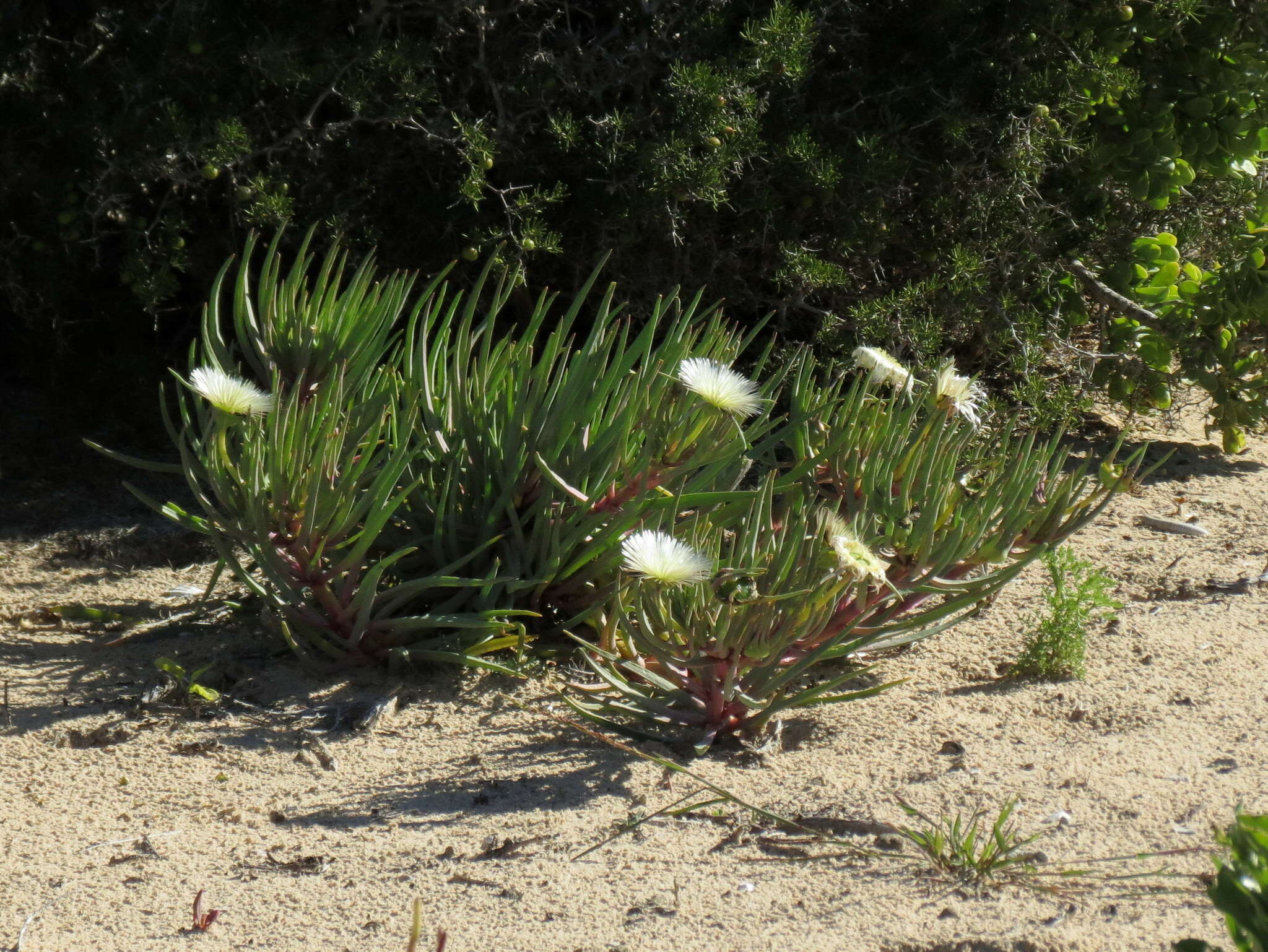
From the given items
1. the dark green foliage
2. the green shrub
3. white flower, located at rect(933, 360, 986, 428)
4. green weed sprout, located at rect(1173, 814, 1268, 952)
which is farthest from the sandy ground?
the dark green foliage

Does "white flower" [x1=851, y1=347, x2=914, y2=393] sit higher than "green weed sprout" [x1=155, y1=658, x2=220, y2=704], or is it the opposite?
"white flower" [x1=851, y1=347, x2=914, y2=393]

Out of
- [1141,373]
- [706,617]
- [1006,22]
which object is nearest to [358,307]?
[706,617]

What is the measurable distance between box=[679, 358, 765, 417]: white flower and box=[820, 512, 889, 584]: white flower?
0.92ft

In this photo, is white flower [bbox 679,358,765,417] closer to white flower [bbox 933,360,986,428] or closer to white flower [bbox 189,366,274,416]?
white flower [bbox 933,360,986,428]

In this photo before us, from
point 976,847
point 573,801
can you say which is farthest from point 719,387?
point 976,847

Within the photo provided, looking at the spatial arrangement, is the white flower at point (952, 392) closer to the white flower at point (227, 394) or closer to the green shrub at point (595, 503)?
the green shrub at point (595, 503)

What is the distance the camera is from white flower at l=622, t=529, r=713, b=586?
208 cm

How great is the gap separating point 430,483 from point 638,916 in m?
1.29

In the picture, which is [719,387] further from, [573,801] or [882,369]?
[573,801]

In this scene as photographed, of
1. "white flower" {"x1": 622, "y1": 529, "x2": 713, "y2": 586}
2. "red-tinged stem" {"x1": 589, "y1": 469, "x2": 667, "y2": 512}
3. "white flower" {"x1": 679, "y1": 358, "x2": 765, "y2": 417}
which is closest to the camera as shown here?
"white flower" {"x1": 622, "y1": 529, "x2": 713, "y2": 586}

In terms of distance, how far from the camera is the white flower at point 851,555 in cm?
218

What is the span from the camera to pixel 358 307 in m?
2.86

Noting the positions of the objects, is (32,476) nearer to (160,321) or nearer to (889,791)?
(160,321)

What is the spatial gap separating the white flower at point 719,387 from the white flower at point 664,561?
33 cm
